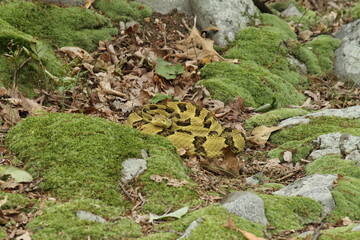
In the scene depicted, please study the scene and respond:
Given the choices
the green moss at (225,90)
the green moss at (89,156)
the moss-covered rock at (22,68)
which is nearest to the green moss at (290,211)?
the green moss at (89,156)

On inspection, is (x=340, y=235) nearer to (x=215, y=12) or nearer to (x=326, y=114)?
(x=326, y=114)

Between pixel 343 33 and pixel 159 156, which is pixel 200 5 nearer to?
pixel 343 33

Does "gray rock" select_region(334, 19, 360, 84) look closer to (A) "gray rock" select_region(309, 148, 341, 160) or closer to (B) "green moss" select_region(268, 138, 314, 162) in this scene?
(B) "green moss" select_region(268, 138, 314, 162)

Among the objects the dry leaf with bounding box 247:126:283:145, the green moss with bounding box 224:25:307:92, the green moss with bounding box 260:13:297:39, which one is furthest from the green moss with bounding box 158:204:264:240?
the green moss with bounding box 260:13:297:39

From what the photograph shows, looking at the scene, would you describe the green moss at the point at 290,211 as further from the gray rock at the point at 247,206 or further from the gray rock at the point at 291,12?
the gray rock at the point at 291,12

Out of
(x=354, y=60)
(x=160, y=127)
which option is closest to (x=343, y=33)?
(x=354, y=60)
